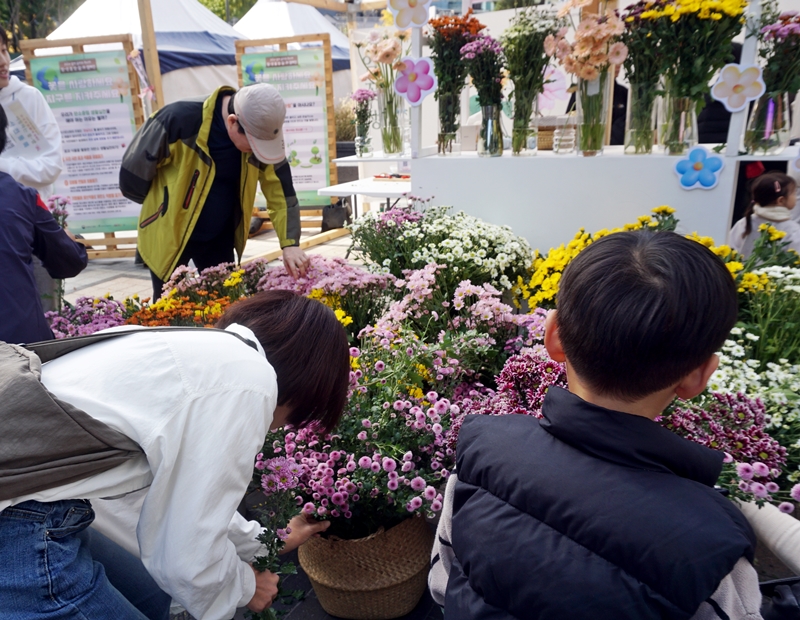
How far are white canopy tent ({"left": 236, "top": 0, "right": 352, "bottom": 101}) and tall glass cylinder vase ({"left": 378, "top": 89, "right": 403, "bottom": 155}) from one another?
8742 mm

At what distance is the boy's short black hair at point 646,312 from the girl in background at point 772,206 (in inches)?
115

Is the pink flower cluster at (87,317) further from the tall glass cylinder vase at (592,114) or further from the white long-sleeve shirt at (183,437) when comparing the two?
the tall glass cylinder vase at (592,114)

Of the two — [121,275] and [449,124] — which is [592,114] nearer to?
[449,124]

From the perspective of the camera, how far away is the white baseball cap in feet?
9.08

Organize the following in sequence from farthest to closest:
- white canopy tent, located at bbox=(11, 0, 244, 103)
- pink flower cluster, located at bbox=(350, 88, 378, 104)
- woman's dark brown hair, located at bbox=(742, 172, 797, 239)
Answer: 1. white canopy tent, located at bbox=(11, 0, 244, 103)
2. pink flower cluster, located at bbox=(350, 88, 378, 104)
3. woman's dark brown hair, located at bbox=(742, 172, 797, 239)

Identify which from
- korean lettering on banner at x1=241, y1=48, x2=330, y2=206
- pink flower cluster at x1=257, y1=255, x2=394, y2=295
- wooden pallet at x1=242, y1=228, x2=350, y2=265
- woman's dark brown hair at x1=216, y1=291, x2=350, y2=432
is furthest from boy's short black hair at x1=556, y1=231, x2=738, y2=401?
korean lettering on banner at x1=241, y1=48, x2=330, y2=206

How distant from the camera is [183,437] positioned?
1019 mm

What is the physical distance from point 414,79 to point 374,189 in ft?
9.66

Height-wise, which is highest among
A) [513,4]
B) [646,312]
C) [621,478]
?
[513,4]

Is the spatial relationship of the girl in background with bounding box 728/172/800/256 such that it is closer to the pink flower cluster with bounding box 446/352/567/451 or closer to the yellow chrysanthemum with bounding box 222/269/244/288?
the pink flower cluster with bounding box 446/352/567/451

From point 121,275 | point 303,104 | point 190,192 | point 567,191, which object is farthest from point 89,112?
point 567,191

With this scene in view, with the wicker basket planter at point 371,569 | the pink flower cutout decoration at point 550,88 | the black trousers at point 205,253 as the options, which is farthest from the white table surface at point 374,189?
the wicker basket planter at point 371,569

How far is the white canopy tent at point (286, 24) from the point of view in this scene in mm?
12055

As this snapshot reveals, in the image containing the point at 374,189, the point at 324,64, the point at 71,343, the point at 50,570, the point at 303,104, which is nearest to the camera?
the point at 50,570
